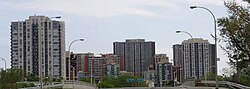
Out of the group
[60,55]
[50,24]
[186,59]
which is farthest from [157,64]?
[50,24]

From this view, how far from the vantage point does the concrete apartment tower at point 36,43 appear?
3095 inches

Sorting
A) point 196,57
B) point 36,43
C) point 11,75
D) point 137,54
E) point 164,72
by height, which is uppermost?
point 36,43

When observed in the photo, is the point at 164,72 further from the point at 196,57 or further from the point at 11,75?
the point at 11,75

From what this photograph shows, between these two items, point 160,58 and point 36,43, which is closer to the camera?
point 36,43

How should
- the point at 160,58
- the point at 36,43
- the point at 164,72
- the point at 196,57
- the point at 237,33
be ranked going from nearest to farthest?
the point at 237,33, the point at 36,43, the point at 196,57, the point at 164,72, the point at 160,58

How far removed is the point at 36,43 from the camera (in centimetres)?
8119

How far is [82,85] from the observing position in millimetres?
76062

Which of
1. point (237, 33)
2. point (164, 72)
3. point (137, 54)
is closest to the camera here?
point (237, 33)

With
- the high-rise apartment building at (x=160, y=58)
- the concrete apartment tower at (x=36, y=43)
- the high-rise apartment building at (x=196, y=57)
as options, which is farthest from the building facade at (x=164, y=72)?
the concrete apartment tower at (x=36, y=43)

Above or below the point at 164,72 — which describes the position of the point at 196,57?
above

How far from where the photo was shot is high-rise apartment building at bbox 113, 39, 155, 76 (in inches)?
5520

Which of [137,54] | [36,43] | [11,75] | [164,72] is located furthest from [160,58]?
[36,43]

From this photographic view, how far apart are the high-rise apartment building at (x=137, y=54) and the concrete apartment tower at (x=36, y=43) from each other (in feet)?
151

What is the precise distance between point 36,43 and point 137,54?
200 ft
